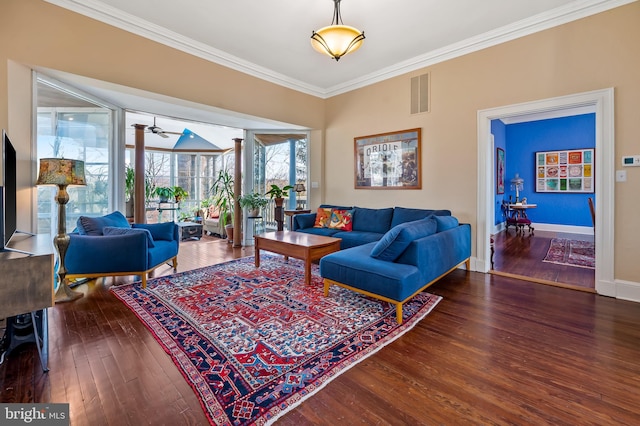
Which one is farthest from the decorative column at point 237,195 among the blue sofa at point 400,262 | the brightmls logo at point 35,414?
the brightmls logo at point 35,414

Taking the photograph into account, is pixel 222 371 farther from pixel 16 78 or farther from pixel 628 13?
pixel 628 13

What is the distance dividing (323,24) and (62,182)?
333cm

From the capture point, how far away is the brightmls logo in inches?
55.9

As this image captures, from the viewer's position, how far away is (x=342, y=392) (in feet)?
5.46

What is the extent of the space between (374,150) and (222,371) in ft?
14.1

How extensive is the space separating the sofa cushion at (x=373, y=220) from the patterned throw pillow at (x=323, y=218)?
1.52 ft

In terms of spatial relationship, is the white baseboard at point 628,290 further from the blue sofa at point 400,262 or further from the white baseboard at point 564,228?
the white baseboard at point 564,228

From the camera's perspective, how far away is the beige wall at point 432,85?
2.98 metres

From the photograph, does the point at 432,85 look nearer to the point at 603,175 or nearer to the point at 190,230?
the point at 603,175

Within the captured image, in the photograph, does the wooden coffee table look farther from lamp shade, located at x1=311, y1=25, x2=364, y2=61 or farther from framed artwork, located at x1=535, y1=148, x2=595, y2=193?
framed artwork, located at x1=535, y1=148, x2=595, y2=193

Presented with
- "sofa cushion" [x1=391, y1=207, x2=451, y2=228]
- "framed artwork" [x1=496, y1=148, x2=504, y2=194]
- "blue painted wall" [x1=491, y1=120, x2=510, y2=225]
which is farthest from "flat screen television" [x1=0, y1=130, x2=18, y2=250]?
"framed artwork" [x1=496, y1=148, x2=504, y2=194]

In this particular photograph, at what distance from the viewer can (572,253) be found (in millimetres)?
4977

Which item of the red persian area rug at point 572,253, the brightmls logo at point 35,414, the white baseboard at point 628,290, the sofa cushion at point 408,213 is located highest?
the sofa cushion at point 408,213

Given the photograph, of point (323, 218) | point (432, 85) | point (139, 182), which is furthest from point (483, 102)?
point (139, 182)
